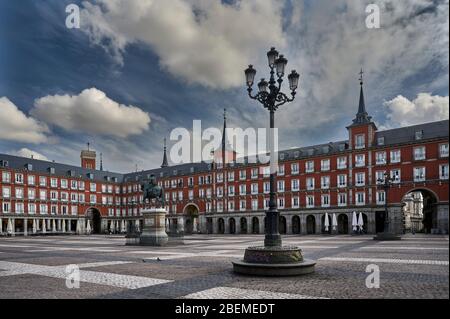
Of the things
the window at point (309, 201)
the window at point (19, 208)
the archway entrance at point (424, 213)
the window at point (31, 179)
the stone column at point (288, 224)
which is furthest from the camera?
the window at point (31, 179)

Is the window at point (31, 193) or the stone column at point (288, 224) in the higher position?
the window at point (31, 193)

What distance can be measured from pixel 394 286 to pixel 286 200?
53.8 m

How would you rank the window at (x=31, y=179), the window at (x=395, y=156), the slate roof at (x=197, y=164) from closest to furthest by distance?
the window at (x=395, y=156), the slate roof at (x=197, y=164), the window at (x=31, y=179)

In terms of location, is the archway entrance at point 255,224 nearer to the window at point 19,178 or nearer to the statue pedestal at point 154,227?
the statue pedestal at point 154,227

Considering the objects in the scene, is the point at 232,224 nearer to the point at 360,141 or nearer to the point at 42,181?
the point at 360,141

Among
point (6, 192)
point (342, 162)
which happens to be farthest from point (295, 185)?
point (6, 192)

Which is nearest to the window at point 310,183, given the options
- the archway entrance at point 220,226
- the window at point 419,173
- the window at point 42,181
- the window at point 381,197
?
the window at point 381,197

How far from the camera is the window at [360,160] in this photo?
177 feet

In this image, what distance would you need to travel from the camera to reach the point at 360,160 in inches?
2143

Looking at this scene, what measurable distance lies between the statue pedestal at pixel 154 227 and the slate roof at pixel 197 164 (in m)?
27.5

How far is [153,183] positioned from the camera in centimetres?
2948
